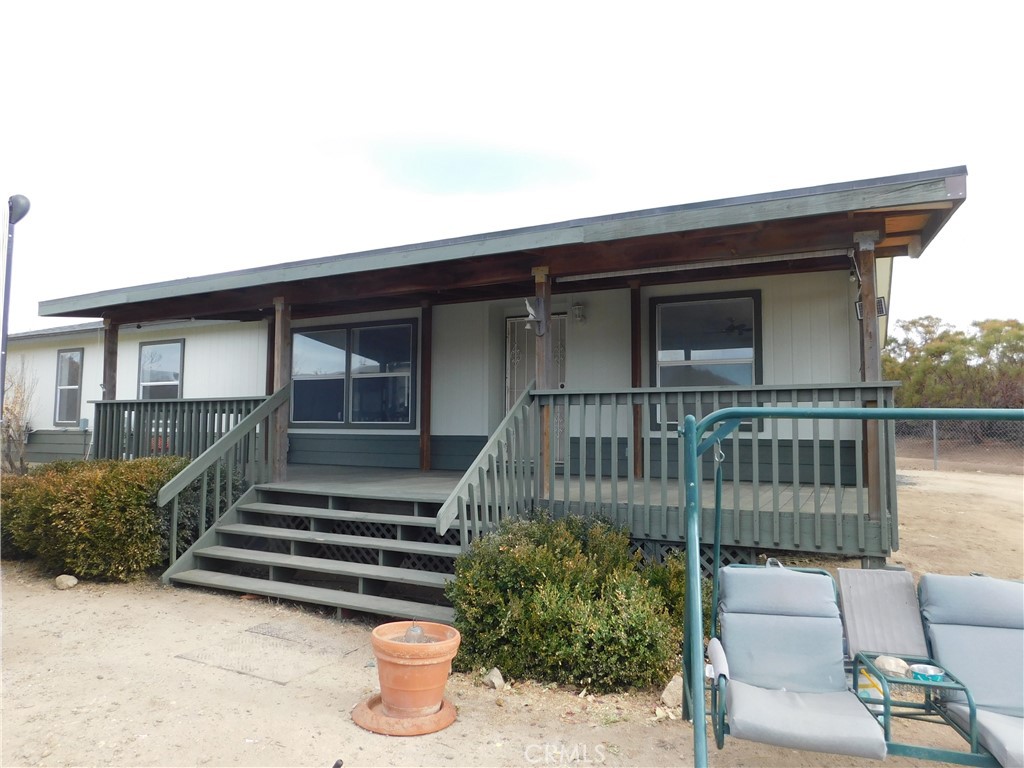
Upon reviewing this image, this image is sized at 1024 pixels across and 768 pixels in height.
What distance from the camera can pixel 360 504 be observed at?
6.00 m

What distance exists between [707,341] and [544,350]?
2.17m

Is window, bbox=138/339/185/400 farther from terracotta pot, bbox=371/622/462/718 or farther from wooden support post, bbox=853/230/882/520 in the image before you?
wooden support post, bbox=853/230/882/520

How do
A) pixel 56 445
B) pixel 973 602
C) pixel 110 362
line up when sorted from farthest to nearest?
pixel 56 445
pixel 110 362
pixel 973 602

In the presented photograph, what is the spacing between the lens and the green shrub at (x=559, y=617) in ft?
12.0

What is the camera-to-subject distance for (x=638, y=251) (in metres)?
5.65

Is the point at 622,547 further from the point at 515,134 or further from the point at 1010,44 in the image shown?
the point at 515,134

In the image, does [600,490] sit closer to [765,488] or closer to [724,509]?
[724,509]

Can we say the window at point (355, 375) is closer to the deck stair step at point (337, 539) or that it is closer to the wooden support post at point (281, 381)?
the wooden support post at point (281, 381)

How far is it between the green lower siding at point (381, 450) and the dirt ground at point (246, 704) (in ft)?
11.2

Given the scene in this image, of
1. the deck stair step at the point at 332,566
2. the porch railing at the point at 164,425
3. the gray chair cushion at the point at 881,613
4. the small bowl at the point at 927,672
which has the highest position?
the porch railing at the point at 164,425

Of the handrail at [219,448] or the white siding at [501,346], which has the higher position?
the white siding at [501,346]

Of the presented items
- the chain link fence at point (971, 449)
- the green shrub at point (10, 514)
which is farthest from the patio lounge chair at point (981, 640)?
the chain link fence at point (971, 449)

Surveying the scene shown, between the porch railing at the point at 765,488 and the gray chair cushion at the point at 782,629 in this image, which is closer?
the gray chair cushion at the point at 782,629

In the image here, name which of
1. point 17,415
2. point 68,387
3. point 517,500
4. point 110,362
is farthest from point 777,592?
point 17,415
